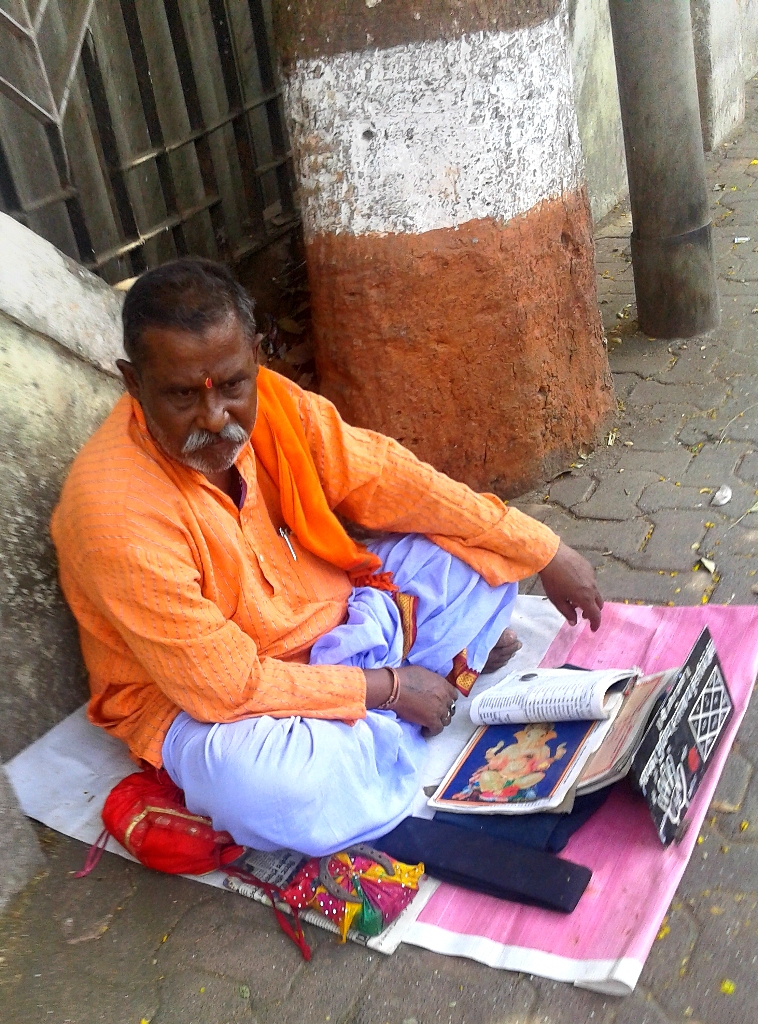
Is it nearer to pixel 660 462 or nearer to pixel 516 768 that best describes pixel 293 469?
pixel 516 768

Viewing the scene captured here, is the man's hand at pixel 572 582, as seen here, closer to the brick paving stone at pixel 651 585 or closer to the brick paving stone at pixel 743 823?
the brick paving stone at pixel 651 585

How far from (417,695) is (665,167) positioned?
294cm

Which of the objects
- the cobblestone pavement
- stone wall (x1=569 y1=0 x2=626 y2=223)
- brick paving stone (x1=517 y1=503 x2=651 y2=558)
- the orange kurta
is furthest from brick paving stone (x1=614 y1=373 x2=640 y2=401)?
stone wall (x1=569 y1=0 x2=626 y2=223)

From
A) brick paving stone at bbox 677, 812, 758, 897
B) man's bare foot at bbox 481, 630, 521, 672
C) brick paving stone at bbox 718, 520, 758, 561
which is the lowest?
brick paving stone at bbox 718, 520, 758, 561

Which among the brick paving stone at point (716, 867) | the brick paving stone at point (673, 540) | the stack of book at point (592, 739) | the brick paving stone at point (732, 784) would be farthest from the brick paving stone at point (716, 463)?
the brick paving stone at point (716, 867)

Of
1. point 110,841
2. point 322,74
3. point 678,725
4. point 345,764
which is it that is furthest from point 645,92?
point 110,841

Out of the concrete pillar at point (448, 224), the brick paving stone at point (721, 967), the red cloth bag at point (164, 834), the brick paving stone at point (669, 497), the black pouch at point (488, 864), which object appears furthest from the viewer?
the brick paving stone at point (669, 497)

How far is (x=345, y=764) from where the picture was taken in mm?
2156

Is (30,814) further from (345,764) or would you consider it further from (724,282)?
(724,282)

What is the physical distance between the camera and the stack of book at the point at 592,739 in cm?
212

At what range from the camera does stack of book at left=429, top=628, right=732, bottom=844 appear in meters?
2.12

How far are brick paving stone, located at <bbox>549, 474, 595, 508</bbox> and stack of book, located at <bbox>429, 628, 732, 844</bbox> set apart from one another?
1.08 m

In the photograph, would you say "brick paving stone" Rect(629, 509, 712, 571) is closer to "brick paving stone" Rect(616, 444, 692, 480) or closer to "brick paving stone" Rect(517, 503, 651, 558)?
"brick paving stone" Rect(517, 503, 651, 558)

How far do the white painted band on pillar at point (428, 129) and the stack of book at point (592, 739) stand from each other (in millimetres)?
1552
